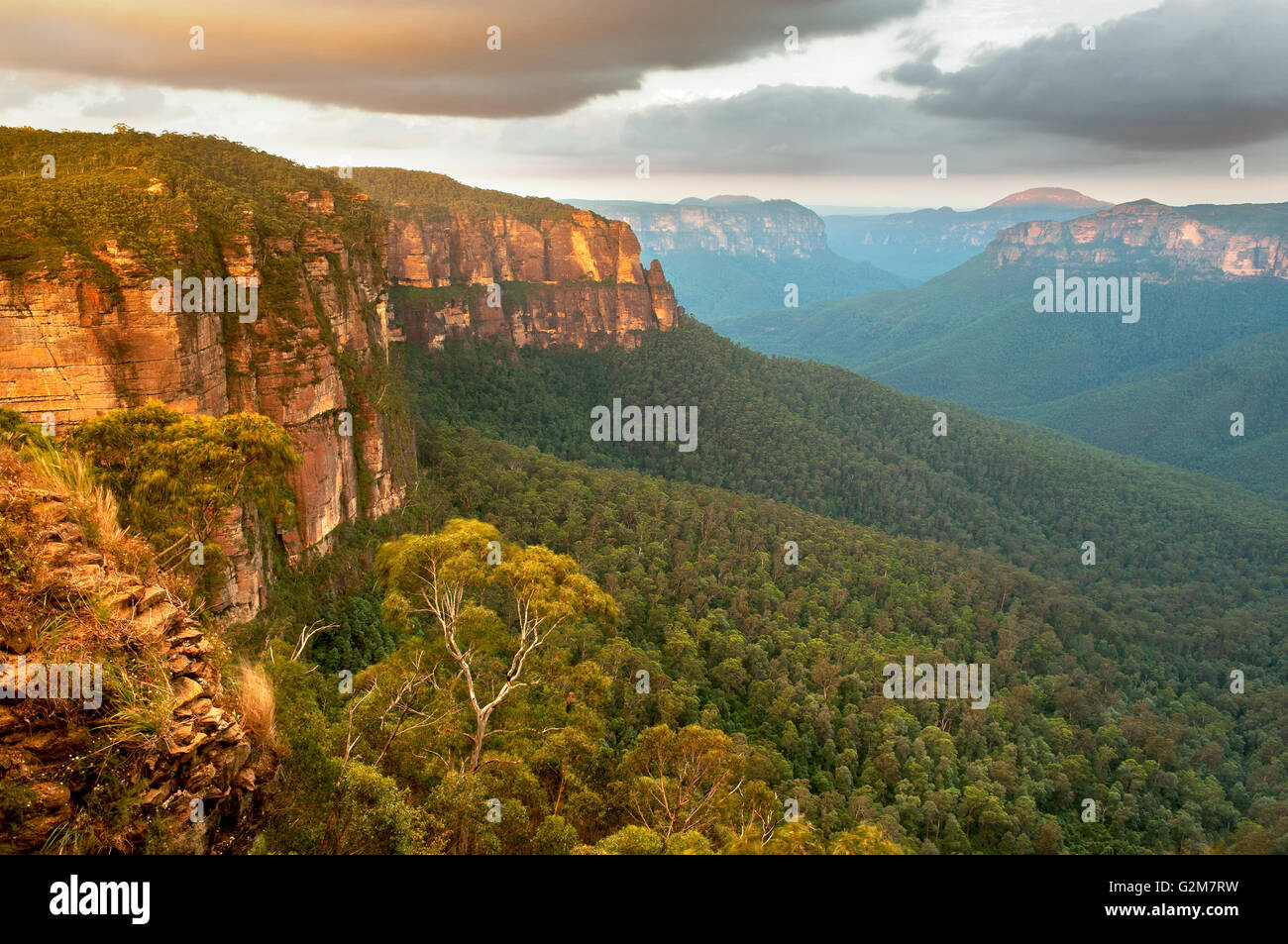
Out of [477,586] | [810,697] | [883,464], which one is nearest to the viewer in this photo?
[477,586]

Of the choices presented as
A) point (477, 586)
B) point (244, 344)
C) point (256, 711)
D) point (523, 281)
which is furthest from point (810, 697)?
point (523, 281)

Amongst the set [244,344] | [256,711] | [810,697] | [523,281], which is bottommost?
[810,697]

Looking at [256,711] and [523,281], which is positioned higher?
[523,281]

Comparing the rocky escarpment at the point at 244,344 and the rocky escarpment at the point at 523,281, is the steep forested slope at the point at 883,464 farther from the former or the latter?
the rocky escarpment at the point at 244,344

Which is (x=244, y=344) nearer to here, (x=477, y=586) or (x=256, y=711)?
(x=477, y=586)
